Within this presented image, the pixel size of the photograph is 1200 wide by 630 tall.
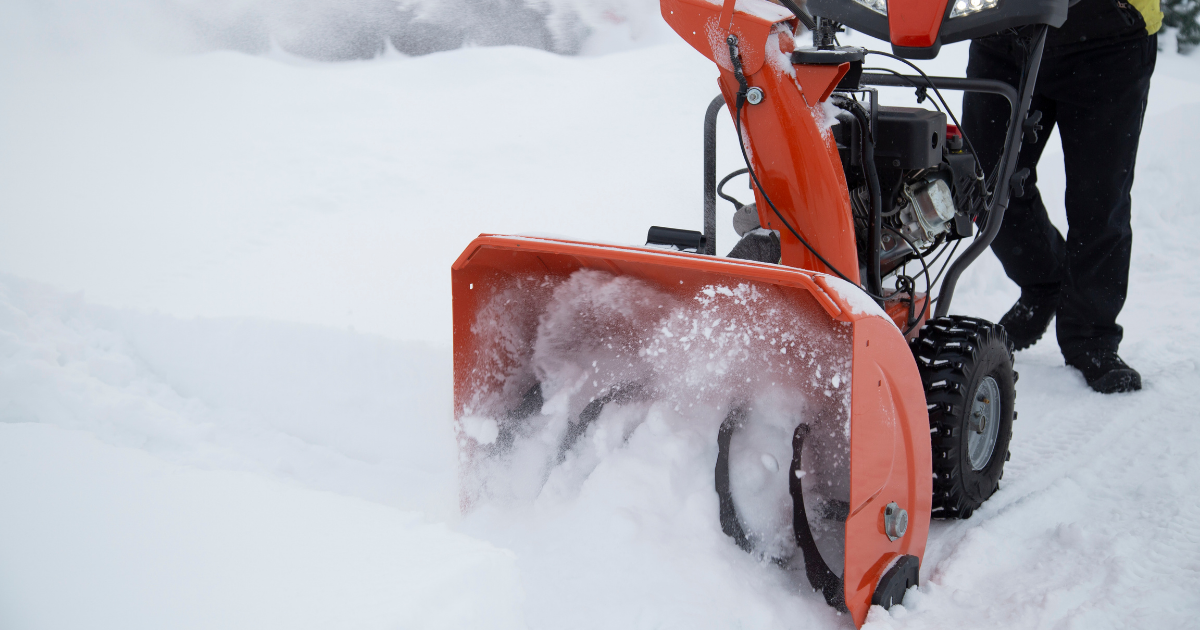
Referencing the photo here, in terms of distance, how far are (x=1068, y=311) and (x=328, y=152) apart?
4366mm

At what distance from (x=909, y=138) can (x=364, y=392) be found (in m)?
1.95

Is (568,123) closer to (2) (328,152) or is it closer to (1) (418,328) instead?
(2) (328,152)

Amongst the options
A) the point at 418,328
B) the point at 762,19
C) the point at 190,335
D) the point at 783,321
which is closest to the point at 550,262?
the point at 783,321

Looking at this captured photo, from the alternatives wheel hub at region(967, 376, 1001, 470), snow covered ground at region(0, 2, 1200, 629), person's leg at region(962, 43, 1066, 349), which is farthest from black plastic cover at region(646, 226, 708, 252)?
person's leg at region(962, 43, 1066, 349)

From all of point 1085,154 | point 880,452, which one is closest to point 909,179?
point 880,452

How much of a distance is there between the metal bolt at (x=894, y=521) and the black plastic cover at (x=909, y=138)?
2.90 feet

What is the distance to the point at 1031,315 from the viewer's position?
3.47 meters

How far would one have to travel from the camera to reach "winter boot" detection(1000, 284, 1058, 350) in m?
3.44

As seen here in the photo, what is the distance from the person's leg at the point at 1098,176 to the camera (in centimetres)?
290

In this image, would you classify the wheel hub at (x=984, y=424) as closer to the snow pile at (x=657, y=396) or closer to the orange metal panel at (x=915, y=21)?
the snow pile at (x=657, y=396)

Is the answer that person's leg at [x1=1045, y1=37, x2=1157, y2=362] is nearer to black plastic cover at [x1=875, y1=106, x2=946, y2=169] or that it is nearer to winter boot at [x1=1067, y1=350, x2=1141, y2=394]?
winter boot at [x1=1067, y1=350, x2=1141, y2=394]

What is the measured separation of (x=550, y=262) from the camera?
1.97 m

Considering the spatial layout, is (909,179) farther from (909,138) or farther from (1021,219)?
(1021,219)

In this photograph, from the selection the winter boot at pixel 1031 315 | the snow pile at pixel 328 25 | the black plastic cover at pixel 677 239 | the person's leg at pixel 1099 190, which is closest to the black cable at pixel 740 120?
the black plastic cover at pixel 677 239
